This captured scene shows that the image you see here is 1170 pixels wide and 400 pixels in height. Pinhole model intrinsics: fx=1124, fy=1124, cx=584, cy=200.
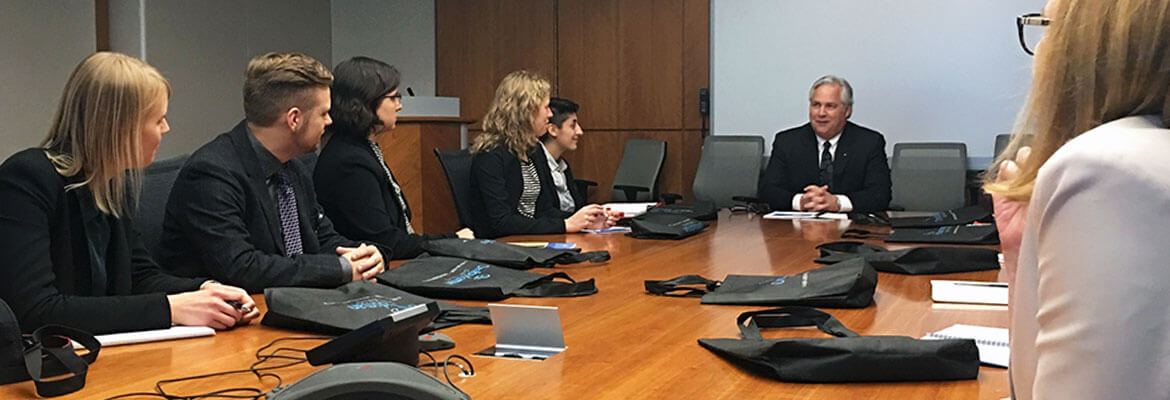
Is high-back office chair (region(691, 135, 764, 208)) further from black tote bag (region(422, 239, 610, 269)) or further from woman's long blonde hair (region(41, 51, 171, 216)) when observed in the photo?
woman's long blonde hair (region(41, 51, 171, 216))

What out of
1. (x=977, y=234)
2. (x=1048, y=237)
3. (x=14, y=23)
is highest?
(x=14, y=23)

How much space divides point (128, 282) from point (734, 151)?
522cm

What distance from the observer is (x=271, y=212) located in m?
2.88

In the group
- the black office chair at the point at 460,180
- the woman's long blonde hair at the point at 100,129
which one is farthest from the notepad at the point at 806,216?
the woman's long blonde hair at the point at 100,129

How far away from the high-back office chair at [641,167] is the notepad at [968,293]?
4977 millimetres

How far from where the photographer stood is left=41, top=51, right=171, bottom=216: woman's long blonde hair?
2273 millimetres

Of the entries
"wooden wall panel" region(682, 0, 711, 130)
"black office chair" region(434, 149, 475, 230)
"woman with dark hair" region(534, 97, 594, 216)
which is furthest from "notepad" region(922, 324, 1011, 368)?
"wooden wall panel" region(682, 0, 711, 130)

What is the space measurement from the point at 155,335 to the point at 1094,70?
1.66m

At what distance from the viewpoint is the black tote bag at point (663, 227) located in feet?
12.4

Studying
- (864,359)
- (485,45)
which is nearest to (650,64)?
(485,45)

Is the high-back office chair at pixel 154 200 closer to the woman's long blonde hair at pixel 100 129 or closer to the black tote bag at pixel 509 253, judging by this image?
the woman's long blonde hair at pixel 100 129

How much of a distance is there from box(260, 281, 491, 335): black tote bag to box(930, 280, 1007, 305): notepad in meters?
1.02

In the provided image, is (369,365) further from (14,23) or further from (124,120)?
(14,23)

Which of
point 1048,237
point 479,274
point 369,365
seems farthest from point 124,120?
point 1048,237
